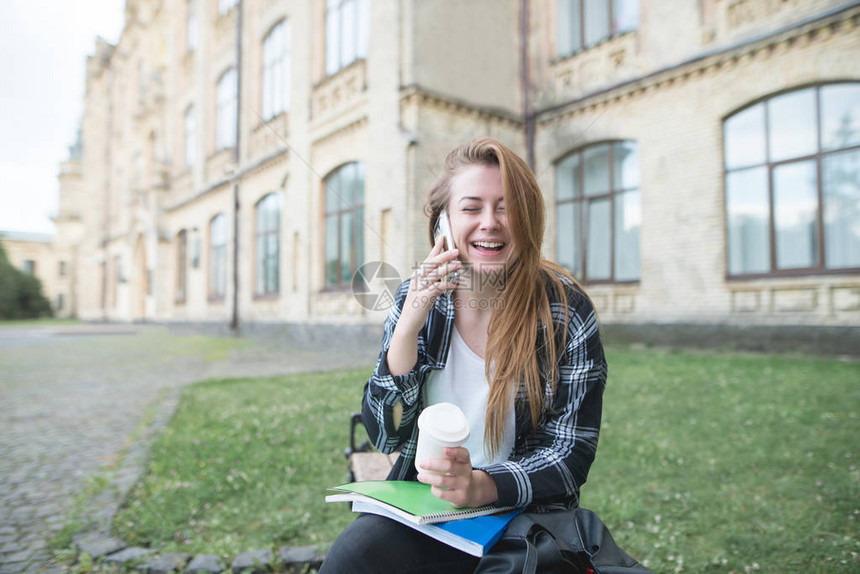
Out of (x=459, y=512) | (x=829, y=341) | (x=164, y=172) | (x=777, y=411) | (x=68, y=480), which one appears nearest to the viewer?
(x=459, y=512)

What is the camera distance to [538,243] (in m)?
1.60

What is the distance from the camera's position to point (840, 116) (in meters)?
8.22

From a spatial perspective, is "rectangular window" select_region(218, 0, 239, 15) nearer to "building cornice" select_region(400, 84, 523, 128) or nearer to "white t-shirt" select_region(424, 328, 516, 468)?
"building cornice" select_region(400, 84, 523, 128)

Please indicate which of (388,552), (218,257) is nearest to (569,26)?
(388,552)

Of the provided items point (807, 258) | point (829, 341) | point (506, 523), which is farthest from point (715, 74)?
point (506, 523)

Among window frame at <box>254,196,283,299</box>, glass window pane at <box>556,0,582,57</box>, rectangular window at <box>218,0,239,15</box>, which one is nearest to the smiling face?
glass window pane at <box>556,0,582,57</box>

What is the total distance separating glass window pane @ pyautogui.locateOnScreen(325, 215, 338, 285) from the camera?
492 inches

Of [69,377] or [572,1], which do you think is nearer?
[69,377]

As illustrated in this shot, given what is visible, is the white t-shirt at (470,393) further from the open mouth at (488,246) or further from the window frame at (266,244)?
the window frame at (266,244)

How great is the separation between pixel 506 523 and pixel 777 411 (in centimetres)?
487

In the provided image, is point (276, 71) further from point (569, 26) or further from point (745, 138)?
point (745, 138)

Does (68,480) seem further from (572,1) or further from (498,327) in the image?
(572,1)

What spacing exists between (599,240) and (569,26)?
500 cm

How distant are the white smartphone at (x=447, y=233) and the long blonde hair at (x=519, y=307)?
6.1 inches
